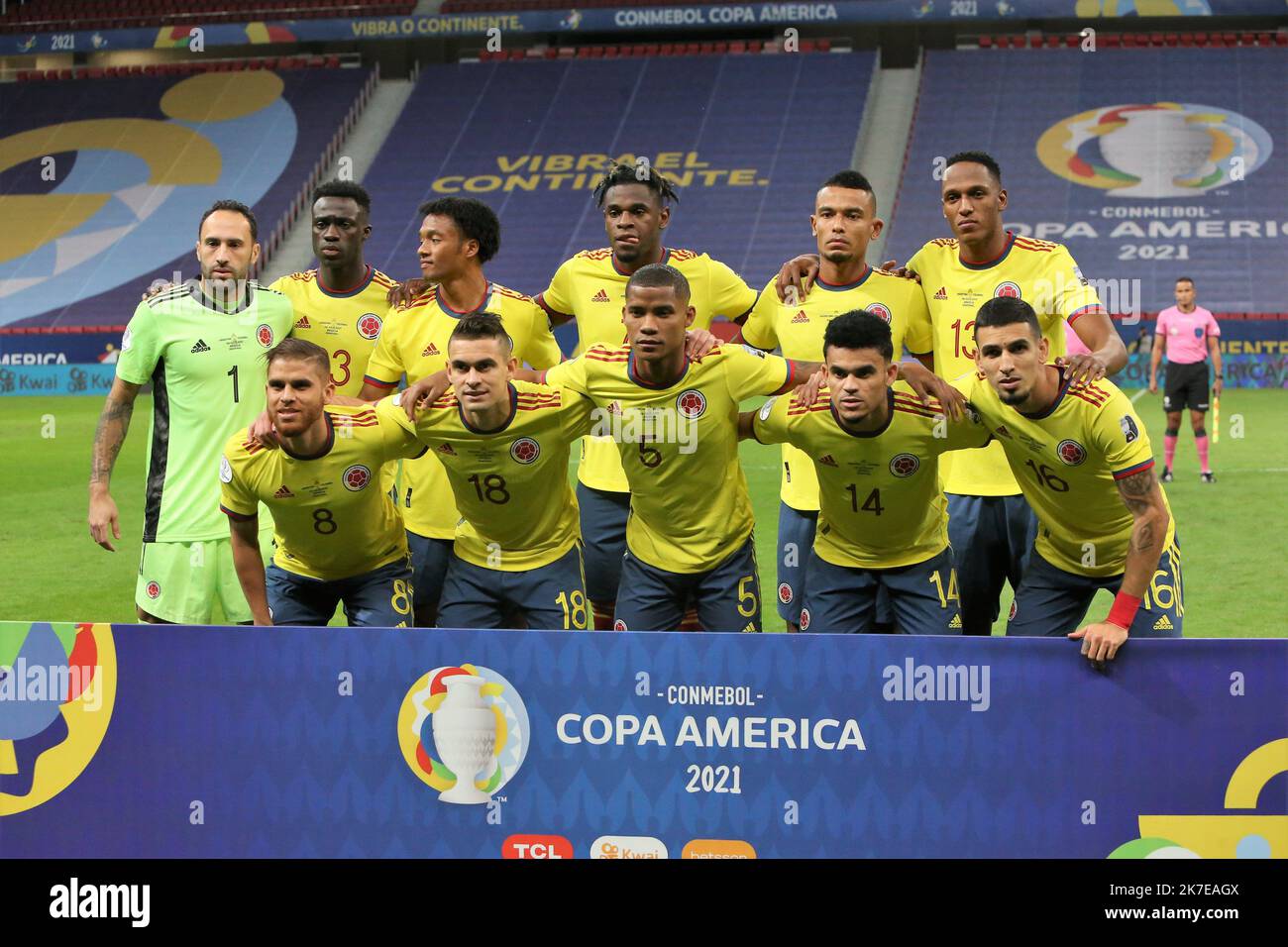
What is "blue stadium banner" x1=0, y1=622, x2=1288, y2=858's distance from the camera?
4359 millimetres

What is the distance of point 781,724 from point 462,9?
3416 cm

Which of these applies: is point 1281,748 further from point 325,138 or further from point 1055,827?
point 325,138

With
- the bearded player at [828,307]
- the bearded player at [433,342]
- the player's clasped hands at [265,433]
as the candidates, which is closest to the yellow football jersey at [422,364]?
the bearded player at [433,342]

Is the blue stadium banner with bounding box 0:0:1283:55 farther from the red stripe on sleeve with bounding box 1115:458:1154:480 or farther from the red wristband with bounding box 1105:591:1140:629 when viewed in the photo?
the red wristband with bounding box 1105:591:1140:629

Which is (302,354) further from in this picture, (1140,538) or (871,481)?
(1140,538)

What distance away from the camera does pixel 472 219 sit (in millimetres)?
6285

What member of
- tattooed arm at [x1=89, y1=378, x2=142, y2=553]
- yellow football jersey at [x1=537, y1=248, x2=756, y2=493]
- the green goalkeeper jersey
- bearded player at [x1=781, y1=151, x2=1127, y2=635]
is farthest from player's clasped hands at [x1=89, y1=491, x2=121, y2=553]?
bearded player at [x1=781, y1=151, x2=1127, y2=635]

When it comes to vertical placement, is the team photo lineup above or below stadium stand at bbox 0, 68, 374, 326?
Result: below

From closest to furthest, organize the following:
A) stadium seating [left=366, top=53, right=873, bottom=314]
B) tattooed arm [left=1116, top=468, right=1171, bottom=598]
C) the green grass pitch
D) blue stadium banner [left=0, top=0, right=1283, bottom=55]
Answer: tattooed arm [left=1116, top=468, right=1171, bottom=598], the green grass pitch, stadium seating [left=366, top=53, right=873, bottom=314], blue stadium banner [left=0, top=0, right=1283, bottom=55]

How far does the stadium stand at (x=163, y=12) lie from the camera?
120ft

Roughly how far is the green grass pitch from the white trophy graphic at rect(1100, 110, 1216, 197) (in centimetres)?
1159

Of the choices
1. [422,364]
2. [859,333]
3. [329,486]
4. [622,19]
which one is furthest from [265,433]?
[622,19]

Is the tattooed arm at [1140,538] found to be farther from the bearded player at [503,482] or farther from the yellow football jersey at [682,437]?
the bearded player at [503,482]
